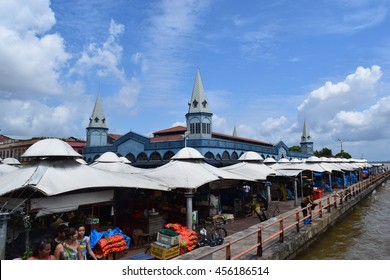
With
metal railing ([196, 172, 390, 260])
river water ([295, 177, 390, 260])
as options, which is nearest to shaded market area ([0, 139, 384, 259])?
metal railing ([196, 172, 390, 260])

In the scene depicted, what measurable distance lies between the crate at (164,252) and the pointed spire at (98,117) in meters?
43.9

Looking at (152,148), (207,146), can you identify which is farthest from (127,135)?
(207,146)

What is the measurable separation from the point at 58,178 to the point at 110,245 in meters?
2.53

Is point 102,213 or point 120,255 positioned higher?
point 102,213

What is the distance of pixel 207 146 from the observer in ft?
114

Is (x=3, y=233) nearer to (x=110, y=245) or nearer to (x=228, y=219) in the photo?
(x=110, y=245)

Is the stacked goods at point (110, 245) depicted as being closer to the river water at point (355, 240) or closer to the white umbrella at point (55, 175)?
the white umbrella at point (55, 175)

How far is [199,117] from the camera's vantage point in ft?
135

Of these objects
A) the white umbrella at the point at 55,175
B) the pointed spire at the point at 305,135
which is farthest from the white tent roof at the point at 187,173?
the pointed spire at the point at 305,135

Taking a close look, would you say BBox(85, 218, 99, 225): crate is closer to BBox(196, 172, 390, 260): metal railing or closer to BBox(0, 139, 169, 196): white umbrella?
BBox(0, 139, 169, 196): white umbrella

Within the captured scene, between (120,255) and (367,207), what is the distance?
80.3ft

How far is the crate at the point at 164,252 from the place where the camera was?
863cm

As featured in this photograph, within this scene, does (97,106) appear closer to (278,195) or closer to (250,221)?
(278,195)

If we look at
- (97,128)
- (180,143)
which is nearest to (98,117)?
(97,128)
